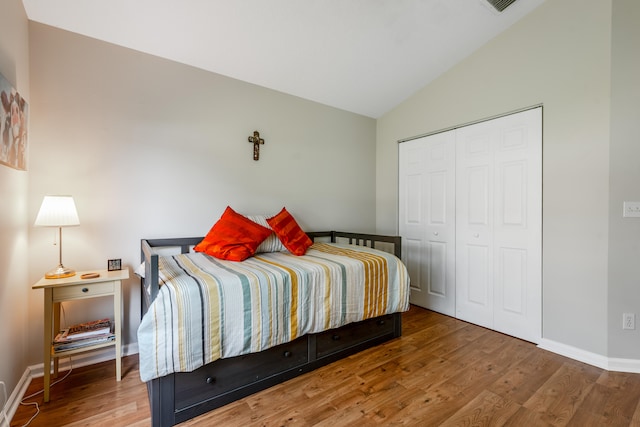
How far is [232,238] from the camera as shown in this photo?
217cm

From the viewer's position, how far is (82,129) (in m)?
1.96

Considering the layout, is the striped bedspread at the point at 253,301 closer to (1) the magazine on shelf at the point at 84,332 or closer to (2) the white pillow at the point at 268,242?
(2) the white pillow at the point at 268,242

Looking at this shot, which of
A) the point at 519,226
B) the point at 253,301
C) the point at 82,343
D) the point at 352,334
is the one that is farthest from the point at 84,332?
the point at 519,226

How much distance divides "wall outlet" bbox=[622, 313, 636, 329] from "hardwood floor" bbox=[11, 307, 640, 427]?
328 millimetres

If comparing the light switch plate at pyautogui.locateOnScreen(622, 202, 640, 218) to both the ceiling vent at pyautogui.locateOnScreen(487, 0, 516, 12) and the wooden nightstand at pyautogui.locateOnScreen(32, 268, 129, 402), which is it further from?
the wooden nightstand at pyautogui.locateOnScreen(32, 268, 129, 402)

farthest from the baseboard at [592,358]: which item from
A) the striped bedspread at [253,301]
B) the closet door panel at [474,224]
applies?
the striped bedspread at [253,301]

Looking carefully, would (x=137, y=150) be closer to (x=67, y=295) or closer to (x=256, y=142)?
(x=256, y=142)

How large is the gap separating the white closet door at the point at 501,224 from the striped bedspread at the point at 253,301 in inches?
35.8

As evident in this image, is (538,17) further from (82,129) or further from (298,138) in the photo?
(82,129)

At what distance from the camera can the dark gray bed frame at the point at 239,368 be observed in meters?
1.37

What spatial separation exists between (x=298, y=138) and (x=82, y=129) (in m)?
1.77

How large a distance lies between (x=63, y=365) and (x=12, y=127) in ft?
4.96

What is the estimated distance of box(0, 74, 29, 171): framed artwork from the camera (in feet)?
4.50

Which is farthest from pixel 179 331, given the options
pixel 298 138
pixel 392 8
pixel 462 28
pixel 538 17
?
pixel 538 17
